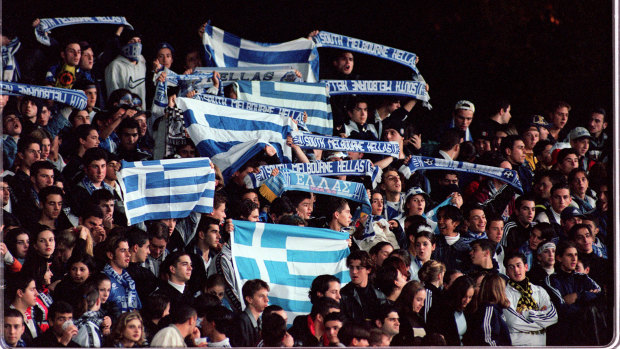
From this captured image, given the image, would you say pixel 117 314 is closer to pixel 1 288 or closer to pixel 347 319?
pixel 1 288

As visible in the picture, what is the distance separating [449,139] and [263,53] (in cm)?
258

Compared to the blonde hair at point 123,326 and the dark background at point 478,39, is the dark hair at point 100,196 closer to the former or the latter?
the blonde hair at point 123,326

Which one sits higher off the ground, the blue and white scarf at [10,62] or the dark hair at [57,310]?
the blue and white scarf at [10,62]

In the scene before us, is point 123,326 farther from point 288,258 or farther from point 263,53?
point 263,53

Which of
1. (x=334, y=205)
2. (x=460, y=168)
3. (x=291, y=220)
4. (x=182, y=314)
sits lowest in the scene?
(x=182, y=314)

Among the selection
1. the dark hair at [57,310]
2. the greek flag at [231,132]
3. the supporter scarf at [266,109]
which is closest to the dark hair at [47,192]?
the dark hair at [57,310]

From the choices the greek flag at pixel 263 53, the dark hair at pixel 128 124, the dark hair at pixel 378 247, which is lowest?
the dark hair at pixel 378 247

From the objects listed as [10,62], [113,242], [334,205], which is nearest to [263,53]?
[10,62]

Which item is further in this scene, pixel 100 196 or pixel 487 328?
pixel 100 196

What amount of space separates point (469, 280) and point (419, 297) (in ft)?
1.73

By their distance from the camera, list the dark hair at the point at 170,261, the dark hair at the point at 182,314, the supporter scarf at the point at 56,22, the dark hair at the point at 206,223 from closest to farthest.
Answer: the dark hair at the point at 182,314 < the dark hair at the point at 170,261 < the dark hair at the point at 206,223 < the supporter scarf at the point at 56,22

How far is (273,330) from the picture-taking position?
29.2ft

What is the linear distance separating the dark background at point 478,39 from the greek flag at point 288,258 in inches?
178

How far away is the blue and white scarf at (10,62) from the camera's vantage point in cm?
1216
